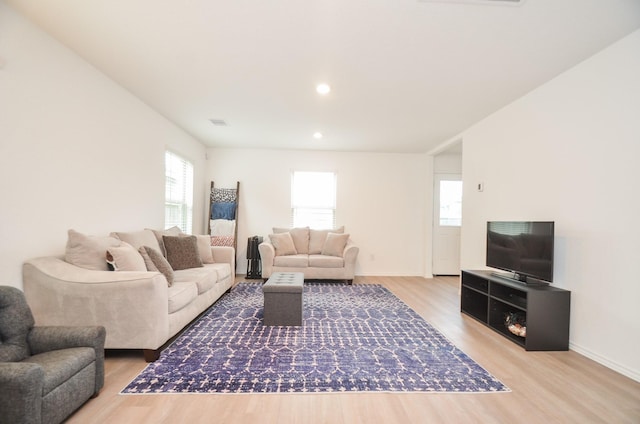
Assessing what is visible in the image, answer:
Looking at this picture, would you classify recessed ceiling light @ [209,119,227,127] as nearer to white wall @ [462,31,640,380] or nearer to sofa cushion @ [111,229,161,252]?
sofa cushion @ [111,229,161,252]

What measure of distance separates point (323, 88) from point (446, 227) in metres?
4.41

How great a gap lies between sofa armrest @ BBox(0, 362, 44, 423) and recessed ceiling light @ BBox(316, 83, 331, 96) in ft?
9.86

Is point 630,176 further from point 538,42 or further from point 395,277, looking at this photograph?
point 395,277

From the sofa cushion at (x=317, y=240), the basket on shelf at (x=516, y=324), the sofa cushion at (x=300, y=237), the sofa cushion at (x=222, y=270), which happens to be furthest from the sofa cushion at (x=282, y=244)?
the basket on shelf at (x=516, y=324)

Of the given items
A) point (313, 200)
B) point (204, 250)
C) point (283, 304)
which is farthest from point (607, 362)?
point (313, 200)

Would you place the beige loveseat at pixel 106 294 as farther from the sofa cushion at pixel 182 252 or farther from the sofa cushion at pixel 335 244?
the sofa cushion at pixel 335 244

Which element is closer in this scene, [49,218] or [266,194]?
[49,218]

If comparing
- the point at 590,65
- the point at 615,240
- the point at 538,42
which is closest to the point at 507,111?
the point at 590,65

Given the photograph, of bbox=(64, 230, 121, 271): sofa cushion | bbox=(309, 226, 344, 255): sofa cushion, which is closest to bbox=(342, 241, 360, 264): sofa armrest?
bbox=(309, 226, 344, 255): sofa cushion

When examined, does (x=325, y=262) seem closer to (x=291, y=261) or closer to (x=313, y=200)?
(x=291, y=261)

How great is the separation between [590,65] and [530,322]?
231 centimetres

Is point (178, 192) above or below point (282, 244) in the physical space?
above

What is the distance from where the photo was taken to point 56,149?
246 cm

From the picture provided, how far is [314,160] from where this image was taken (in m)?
6.12
